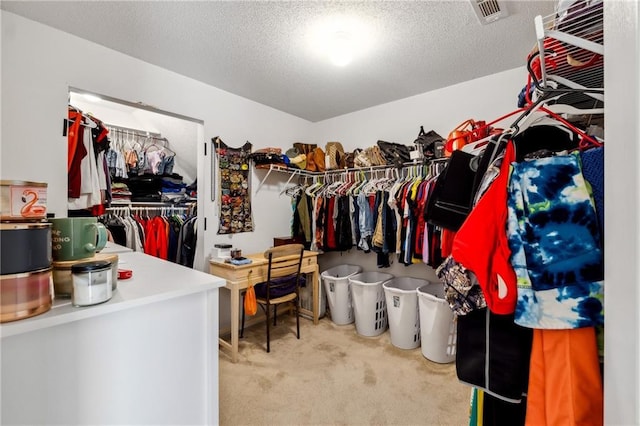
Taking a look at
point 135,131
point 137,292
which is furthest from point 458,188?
point 135,131

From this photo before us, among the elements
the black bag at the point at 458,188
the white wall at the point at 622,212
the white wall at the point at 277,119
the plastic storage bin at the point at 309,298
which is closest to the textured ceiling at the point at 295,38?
the white wall at the point at 277,119

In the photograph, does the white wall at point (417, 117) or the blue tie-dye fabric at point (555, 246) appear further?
the white wall at point (417, 117)

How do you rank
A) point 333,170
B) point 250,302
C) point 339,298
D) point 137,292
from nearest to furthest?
point 137,292 < point 250,302 < point 339,298 < point 333,170

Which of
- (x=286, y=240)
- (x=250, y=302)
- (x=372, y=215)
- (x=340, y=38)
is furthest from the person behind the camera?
(x=286, y=240)

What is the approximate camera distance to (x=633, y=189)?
362 millimetres

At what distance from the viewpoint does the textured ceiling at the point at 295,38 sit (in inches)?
65.0

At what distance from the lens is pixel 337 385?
1990 millimetres

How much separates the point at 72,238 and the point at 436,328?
2415mm

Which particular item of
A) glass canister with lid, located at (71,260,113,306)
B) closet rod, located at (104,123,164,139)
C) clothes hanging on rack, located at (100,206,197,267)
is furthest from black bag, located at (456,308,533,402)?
closet rod, located at (104,123,164,139)

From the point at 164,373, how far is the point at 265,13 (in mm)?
1913

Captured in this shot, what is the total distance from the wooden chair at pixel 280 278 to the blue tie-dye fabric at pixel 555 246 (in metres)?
1.99

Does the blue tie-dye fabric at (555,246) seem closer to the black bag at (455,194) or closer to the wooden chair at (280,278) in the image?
the black bag at (455,194)

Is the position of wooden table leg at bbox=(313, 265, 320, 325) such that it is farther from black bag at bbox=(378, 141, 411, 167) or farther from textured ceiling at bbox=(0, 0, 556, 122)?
textured ceiling at bbox=(0, 0, 556, 122)

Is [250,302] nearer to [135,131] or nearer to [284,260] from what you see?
[284,260]
